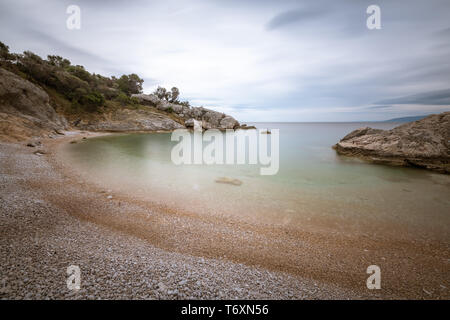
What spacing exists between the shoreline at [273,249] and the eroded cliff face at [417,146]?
14389 millimetres

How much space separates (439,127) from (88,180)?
92.5ft

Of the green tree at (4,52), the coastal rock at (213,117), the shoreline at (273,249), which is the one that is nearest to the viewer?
the shoreline at (273,249)

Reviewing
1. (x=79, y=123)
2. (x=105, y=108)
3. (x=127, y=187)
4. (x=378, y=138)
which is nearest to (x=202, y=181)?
(x=127, y=187)

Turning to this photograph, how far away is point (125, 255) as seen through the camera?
3914 mm

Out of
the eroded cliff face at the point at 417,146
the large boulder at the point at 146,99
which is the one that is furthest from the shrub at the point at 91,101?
the eroded cliff face at the point at 417,146

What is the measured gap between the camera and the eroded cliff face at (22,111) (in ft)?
60.1

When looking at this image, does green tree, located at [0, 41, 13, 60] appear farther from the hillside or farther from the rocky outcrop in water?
the rocky outcrop in water

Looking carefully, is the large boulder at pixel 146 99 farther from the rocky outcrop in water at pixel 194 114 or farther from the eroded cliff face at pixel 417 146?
the eroded cliff face at pixel 417 146

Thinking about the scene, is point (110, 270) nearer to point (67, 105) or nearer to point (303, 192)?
point (303, 192)

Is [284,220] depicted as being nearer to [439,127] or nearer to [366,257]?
[366,257]

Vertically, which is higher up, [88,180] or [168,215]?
[88,180]

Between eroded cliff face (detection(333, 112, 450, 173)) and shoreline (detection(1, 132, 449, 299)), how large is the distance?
1439 centimetres

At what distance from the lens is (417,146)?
15.0 meters
